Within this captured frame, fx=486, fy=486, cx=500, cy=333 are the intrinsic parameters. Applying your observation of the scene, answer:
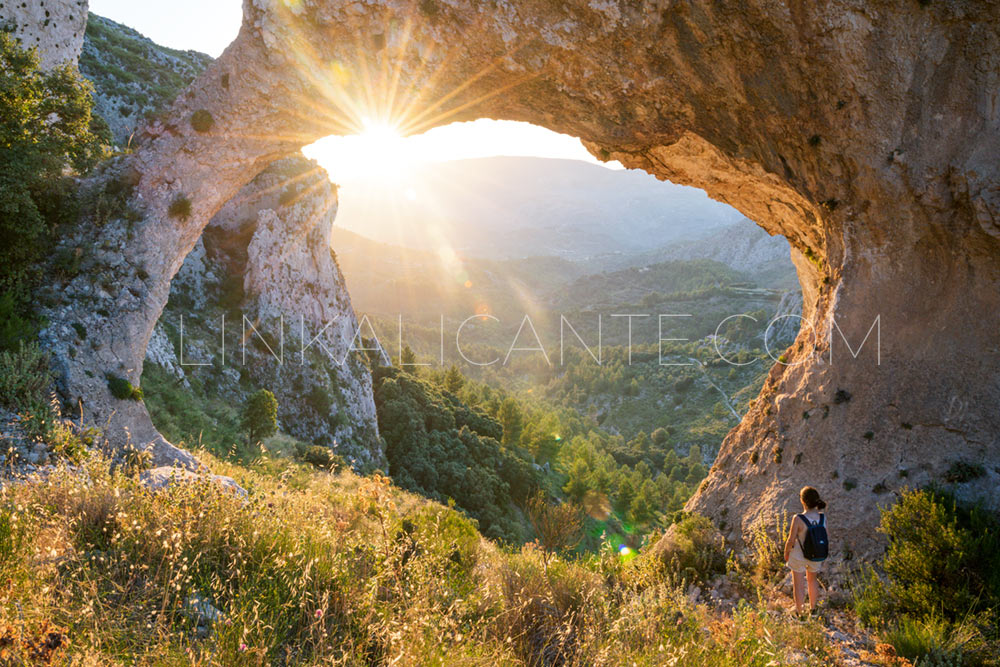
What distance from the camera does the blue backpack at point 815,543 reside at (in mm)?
6750

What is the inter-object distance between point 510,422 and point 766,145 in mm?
38910

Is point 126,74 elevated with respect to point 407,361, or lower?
elevated

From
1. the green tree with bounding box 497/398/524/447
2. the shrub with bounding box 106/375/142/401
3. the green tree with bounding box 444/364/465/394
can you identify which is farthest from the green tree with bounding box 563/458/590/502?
the shrub with bounding box 106/375/142/401

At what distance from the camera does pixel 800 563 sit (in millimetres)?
6957

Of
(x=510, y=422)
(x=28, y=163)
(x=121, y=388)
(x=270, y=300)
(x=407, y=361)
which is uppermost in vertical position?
(x=28, y=163)

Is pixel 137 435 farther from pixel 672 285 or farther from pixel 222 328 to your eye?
pixel 672 285

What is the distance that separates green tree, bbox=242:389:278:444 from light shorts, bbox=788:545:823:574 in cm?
1688

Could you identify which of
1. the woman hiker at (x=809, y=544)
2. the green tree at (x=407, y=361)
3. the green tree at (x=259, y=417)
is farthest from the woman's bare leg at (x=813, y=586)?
the green tree at (x=407, y=361)

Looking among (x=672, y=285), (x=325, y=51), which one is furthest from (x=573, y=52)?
(x=672, y=285)

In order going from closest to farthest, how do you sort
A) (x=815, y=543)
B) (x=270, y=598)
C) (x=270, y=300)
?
(x=270, y=598), (x=815, y=543), (x=270, y=300)

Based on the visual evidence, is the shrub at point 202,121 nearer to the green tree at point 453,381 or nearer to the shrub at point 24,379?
the shrub at point 24,379

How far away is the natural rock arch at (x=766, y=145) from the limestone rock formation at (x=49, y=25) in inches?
395

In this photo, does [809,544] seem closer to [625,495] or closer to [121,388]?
[121,388]

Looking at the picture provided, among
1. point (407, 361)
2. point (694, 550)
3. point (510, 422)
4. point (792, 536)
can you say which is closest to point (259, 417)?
point (694, 550)
